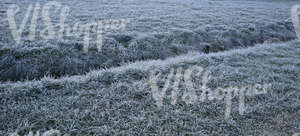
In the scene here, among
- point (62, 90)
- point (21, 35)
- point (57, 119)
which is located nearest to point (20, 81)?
point (62, 90)

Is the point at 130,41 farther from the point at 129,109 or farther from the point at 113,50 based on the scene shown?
the point at 129,109

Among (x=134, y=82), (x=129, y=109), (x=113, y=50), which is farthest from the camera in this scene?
(x=113, y=50)

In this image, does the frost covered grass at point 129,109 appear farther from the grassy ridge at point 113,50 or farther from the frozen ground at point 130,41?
the frozen ground at point 130,41

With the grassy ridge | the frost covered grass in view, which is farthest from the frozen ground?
the frost covered grass

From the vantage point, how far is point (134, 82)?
462 cm

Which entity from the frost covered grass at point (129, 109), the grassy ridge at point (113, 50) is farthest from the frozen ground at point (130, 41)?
the frost covered grass at point (129, 109)

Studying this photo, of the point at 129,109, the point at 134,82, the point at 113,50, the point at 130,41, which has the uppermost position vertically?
the point at 130,41

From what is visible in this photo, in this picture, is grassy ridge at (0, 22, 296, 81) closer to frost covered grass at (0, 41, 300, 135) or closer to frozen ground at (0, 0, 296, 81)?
frozen ground at (0, 0, 296, 81)

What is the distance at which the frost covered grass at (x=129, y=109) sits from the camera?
10.8 ft

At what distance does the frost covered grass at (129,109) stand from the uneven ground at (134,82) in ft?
0.05

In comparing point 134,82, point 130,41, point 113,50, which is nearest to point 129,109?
point 134,82

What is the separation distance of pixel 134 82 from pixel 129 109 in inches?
37.8

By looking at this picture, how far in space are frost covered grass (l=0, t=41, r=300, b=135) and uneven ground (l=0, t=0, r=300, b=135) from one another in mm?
16

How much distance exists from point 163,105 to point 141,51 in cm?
295
